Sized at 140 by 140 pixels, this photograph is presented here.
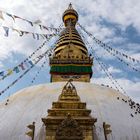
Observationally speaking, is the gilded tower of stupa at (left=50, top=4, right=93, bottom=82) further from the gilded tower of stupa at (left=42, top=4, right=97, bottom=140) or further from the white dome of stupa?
the white dome of stupa

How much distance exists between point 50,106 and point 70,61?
32.9 feet

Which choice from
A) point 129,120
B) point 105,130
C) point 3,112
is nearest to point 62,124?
point 105,130

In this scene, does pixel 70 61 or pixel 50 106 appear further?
pixel 70 61

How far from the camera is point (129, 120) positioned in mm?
12148

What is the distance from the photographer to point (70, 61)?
22109 mm

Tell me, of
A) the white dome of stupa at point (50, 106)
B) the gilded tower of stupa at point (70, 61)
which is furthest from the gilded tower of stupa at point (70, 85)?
the white dome of stupa at point (50, 106)

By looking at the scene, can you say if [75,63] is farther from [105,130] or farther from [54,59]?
[105,130]

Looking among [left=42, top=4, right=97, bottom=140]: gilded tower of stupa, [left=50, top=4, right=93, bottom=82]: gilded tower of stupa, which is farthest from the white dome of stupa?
[left=50, top=4, right=93, bottom=82]: gilded tower of stupa

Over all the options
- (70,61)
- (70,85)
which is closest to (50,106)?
(70,85)

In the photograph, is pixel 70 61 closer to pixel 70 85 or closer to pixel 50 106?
pixel 70 85

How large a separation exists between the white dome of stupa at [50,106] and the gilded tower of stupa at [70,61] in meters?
6.64

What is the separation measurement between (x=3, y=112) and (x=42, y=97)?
180cm

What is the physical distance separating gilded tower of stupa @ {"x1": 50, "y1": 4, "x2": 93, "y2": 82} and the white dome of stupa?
261 inches

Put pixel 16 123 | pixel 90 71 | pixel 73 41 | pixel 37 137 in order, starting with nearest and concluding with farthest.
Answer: pixel 37 137 < pixel 16 123 < pixel 90 71 < pixel 73 41
